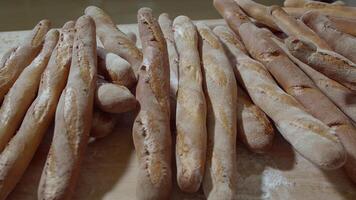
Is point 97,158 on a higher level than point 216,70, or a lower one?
lower

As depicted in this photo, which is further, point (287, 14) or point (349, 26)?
point (287, 14)

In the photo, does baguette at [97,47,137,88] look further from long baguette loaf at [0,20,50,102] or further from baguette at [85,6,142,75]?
long baguette loaf at [0,20,50,102]

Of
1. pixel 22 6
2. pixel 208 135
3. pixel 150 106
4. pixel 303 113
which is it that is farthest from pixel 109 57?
pixel 22 6

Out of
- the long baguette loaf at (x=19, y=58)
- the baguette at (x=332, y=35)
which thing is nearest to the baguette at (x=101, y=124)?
the long baguette loaf at (x=19, y=58)

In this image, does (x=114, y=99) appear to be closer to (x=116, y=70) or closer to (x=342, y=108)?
(x=116, y=70)

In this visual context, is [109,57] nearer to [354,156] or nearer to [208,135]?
[208,135]

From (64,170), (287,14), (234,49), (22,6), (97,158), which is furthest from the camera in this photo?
Result: (22,6)
